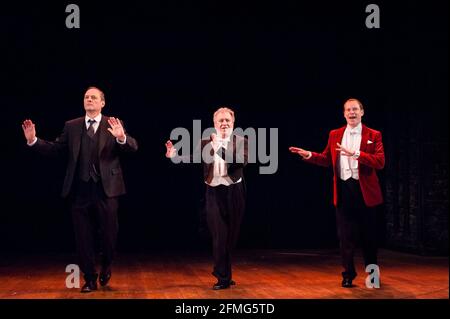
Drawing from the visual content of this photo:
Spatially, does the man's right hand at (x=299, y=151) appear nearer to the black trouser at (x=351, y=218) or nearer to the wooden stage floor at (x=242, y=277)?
the black trouser at (x=351, y=218)

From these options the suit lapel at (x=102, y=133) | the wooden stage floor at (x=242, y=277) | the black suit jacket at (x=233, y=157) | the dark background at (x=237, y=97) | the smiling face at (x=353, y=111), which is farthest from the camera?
the dark background at (x=237, y=97)

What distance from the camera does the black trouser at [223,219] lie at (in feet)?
17.3

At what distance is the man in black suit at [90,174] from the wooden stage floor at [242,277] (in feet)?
1.16

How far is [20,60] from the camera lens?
809 cm

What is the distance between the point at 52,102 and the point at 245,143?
12.2ft

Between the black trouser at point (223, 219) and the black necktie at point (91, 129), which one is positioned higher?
the black necktie at point (91, 129)

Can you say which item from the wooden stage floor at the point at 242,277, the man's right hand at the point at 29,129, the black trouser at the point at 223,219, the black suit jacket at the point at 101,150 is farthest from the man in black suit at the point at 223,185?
the man's right hand at the point at 29,129

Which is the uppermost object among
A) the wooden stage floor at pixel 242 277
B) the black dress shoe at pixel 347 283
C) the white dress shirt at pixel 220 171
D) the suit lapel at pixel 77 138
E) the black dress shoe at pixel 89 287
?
the suit lapel at pixel 77 138

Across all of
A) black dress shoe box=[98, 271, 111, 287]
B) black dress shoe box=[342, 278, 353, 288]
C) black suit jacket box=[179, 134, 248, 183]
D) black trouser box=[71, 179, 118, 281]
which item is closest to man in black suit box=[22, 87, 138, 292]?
black trouser box=[71, 179, 118, 281]

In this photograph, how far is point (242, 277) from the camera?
20.4 ft

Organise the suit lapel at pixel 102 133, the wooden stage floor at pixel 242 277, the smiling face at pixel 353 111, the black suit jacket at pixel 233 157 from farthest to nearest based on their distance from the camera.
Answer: the smiling face at pixel 353 111, the black suit jacket at pixel 233 157, the suit lapel at pixel 102 133, the wooden stage floor at pixel 242 277

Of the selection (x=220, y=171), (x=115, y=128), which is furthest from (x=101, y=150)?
(x=220, y=171)

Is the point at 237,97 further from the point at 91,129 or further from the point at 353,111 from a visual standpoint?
the point at 91,129

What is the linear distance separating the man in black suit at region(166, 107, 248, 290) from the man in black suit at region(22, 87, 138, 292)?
2.00 feet
